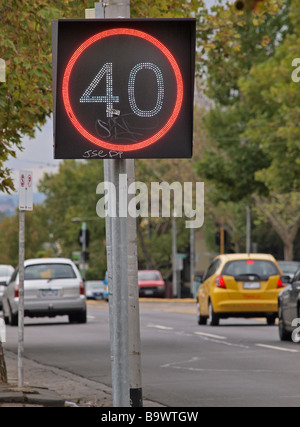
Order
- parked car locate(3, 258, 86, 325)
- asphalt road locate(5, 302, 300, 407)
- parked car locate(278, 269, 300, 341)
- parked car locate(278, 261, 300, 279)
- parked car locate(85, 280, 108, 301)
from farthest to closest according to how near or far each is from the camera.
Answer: parked car locate(85, 280, 108, 301)
parked car locate(278, 261, 300, 279)
parked car locate(3, 258, 86, 325)
parked car locate(278, 269, 300, 341)
asphalt road locate(5, 302, 300, 407)

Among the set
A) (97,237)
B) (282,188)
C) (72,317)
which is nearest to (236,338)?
(72,317)

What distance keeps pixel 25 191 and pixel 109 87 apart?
780cm

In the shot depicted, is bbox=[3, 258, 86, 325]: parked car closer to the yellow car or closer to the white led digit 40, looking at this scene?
the yellow car

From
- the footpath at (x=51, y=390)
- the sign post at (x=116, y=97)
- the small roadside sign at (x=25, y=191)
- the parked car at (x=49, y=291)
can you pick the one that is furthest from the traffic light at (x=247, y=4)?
the parked car at (x=49, y=291)

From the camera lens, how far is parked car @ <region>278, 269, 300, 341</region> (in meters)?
18.6

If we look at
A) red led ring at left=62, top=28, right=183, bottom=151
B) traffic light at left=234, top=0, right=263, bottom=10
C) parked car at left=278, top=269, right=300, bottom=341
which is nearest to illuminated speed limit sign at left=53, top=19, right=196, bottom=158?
red led ring at left=62, top=28, right=183, bottom=151

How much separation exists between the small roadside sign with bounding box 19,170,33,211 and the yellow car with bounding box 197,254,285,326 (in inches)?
486

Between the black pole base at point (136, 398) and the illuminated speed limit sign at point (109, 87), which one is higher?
the illuminated speed limit sign at point (109, 87)

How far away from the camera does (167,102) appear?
4.86 meters

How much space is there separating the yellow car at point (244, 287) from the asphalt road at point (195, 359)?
1.43ft

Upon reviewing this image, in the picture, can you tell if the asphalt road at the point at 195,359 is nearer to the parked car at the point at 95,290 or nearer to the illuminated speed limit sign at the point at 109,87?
Result: the illuminated speed limit sign at the point at 109,87

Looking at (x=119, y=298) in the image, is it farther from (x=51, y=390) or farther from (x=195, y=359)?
(x=195, y=359)

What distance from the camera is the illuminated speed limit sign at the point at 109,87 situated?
4.80 meters

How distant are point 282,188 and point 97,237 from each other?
5622 centimetres
